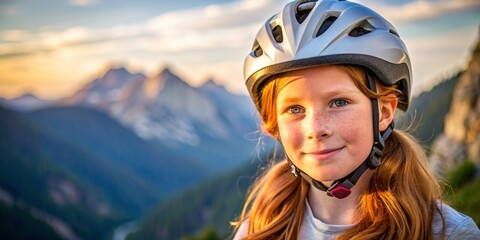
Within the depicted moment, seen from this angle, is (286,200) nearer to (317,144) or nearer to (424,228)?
(317,144)

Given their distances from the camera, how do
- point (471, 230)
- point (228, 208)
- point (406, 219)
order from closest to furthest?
1. point (471, 230)
2. point (406, 219)
3. point (228, 208)

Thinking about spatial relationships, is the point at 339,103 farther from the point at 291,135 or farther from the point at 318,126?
the point at 291,135

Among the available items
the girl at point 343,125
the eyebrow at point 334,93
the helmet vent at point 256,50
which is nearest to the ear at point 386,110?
the girl at point 343,125

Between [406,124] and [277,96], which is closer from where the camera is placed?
[277,96]

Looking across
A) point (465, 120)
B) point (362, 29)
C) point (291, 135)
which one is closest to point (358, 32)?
point (362, 29)

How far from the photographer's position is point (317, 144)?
3326mm

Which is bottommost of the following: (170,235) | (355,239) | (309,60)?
(170,235)

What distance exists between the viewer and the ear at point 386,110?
11.8 feet

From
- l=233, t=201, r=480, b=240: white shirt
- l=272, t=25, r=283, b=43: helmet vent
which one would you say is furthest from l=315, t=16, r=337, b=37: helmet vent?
l=233, t=201, r=480, b=240: white shirt

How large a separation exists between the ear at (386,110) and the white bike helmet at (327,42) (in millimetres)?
126

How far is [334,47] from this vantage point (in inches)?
132

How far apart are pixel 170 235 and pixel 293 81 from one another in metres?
173

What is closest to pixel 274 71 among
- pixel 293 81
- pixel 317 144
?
pixel 293 81

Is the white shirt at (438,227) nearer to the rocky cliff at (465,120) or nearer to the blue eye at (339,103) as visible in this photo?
the blue eye at (339,103)
